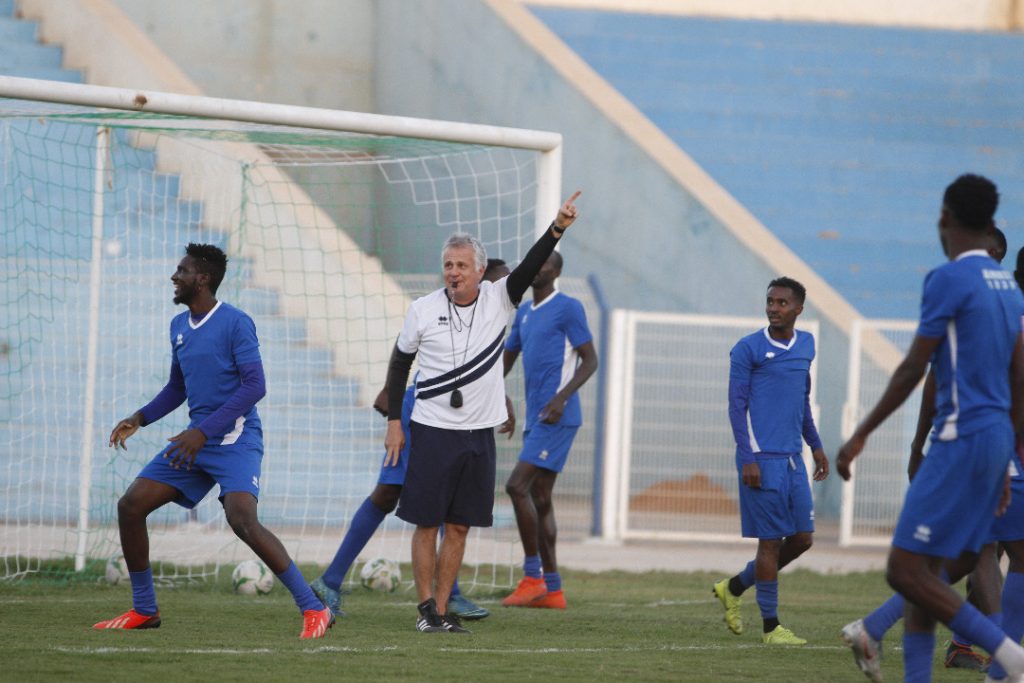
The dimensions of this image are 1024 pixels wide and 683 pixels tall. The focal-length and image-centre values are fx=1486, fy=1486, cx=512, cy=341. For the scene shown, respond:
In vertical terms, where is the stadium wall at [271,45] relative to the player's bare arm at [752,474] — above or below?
above

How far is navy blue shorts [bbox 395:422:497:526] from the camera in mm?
7809

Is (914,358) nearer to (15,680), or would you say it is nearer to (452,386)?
(452,386)

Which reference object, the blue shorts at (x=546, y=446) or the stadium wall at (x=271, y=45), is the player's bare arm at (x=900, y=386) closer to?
the blue shorts at (x=546, y=446)

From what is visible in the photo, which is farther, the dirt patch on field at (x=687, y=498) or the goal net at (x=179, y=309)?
the dirt patch on field at (x=687, y=498)

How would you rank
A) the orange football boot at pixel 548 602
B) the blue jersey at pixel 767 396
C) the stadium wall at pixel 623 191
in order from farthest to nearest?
the stadium wall at pixel 623 191 < the orange football boot at pixel 548 602 < the blue jersey at pixel 767 396

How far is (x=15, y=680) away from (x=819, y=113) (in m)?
16.3

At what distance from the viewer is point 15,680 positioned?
5.86m

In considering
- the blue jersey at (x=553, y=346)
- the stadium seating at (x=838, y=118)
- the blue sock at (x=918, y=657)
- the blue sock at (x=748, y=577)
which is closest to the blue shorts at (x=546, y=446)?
the blue jersey at (x=553, y=346)

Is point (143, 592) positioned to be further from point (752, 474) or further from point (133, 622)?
point (752, 474)

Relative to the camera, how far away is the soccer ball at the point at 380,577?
10273 mm

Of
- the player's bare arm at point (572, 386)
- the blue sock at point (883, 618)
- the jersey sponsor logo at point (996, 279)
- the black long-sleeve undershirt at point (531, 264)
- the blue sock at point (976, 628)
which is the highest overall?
the black long-sleeve undershirt at point (531, 264)

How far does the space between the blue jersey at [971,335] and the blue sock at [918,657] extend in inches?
31.6

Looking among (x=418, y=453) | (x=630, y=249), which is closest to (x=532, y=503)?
(x=418, y=453)

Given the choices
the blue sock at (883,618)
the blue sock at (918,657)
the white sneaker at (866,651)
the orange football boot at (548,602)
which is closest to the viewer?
the blue sock at (918,657)
